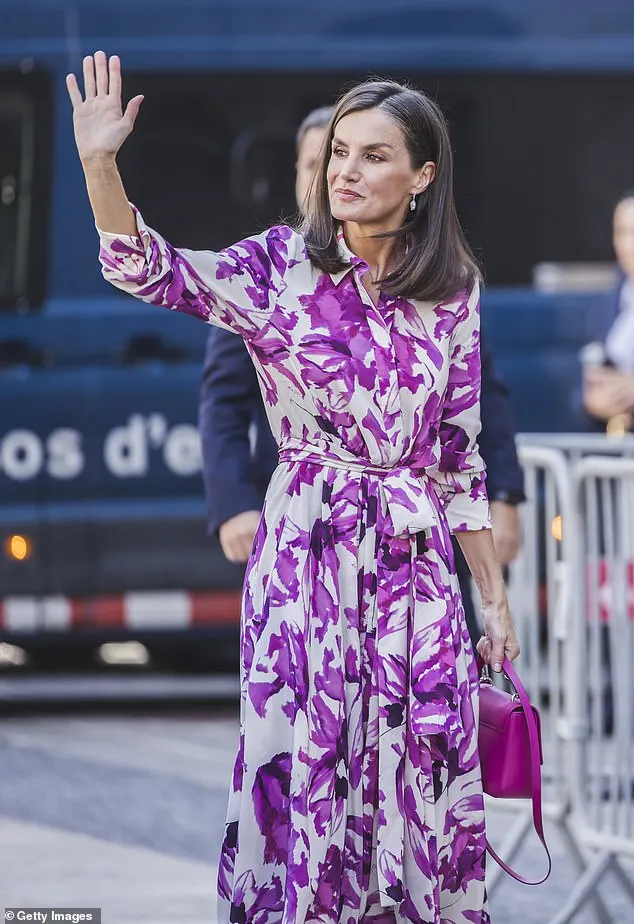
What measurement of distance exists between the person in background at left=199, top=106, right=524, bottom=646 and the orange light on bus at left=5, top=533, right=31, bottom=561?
3797 millimetres

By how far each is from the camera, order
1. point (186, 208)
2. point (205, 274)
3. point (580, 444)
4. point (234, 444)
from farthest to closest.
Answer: point (186, 208), point (580, 444), point (234, 444), point (205, 274)

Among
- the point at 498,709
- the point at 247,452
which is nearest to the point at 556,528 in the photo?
the point at 247,452

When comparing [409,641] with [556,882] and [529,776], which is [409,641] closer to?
[529,776]

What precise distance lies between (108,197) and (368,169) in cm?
52

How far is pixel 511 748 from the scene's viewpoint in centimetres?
362

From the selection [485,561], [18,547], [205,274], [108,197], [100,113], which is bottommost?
[18,547]

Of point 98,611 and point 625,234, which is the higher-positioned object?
point 625,234

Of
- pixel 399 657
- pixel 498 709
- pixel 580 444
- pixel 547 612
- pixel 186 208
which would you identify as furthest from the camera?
pixel 186 208

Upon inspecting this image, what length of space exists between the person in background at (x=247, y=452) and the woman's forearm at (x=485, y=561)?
0.52 m

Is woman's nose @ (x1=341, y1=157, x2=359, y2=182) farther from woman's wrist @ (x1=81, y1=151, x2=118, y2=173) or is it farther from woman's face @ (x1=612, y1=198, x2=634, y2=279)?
woman's face @ (x1=612, y1=198, x2=634, y2=279)

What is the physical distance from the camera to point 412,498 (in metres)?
3.55

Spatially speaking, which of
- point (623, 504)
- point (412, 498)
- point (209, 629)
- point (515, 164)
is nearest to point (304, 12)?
point (515, 164)

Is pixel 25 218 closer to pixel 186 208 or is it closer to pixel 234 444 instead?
pixel 186 208

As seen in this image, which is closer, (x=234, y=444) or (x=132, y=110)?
(x=132, y=110)
